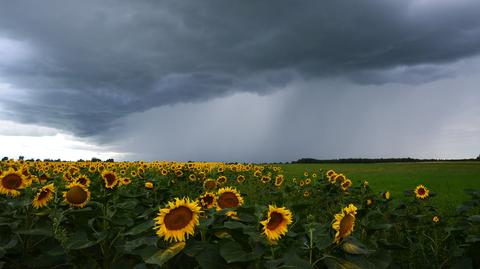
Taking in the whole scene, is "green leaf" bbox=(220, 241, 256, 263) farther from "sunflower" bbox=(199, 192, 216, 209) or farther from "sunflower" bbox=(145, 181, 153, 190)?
"sunflower" bbox=(145, 181, 153, 190)

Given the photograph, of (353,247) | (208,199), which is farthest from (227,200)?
(353,247)

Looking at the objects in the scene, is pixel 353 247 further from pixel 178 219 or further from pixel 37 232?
pixel 37 232

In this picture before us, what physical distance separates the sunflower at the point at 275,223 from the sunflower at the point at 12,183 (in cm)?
454

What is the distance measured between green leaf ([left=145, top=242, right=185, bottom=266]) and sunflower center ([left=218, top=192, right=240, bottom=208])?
5.10ft

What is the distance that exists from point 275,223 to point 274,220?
0.03 m

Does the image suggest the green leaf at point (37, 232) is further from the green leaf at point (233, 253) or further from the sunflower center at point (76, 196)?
the green leaf at point (233, 253)

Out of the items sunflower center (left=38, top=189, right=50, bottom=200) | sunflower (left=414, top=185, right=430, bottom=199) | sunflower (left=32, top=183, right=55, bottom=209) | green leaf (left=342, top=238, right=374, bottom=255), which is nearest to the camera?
green leaf (left=342, top=238, right=374, bottom=255)

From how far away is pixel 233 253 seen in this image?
3.02 metres

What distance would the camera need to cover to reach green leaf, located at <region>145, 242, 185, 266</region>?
9.70 feet

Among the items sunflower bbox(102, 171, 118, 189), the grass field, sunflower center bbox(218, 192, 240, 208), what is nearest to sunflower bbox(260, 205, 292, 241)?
sunflower center bbox(218, 192, 240, 208)

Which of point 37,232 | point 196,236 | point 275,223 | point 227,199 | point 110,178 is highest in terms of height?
point 110,178

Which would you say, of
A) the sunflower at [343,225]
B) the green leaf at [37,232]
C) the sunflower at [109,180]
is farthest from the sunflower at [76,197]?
the sunflower at [343,225]

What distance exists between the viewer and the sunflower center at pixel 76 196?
5218 mm

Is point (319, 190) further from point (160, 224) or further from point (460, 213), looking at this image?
point (160, 224)
